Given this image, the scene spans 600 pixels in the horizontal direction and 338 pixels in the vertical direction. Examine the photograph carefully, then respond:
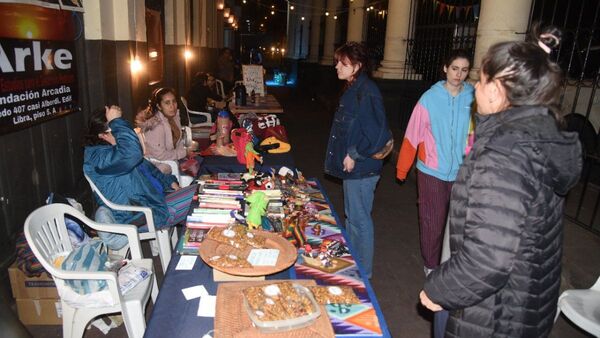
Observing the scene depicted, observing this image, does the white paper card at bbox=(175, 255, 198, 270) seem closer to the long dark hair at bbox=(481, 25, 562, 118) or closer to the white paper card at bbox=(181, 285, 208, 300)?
the white paper card at bbox=(181, 285, 208, 300)

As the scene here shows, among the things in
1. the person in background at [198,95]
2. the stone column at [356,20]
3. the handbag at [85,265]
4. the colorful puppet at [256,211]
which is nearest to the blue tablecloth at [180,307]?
the colorful puppet at [256,211]

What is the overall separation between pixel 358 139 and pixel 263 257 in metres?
1.44

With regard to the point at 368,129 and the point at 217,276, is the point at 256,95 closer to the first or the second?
the point at 368,129

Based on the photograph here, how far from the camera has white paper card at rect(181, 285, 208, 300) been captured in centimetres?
185

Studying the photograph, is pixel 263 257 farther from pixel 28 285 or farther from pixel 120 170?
pixel 28 285

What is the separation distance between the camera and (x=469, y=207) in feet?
4.72

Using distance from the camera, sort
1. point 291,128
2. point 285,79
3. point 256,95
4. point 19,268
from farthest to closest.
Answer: point 285,79, point 291,128, point 256,95, point 19,268

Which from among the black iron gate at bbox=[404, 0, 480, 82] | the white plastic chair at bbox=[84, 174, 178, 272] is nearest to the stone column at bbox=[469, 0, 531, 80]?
the black iron gate at bbox=[404, 0, 480, 82]

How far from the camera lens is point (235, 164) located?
3990 millimetres

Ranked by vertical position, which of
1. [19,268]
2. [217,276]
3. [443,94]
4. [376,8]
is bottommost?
[19,268]

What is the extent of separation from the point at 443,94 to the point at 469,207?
6.54 feet

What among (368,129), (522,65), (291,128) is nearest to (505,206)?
(522,65)

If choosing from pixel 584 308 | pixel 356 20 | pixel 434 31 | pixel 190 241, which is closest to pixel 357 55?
pixel 190 241

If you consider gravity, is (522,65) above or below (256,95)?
above
